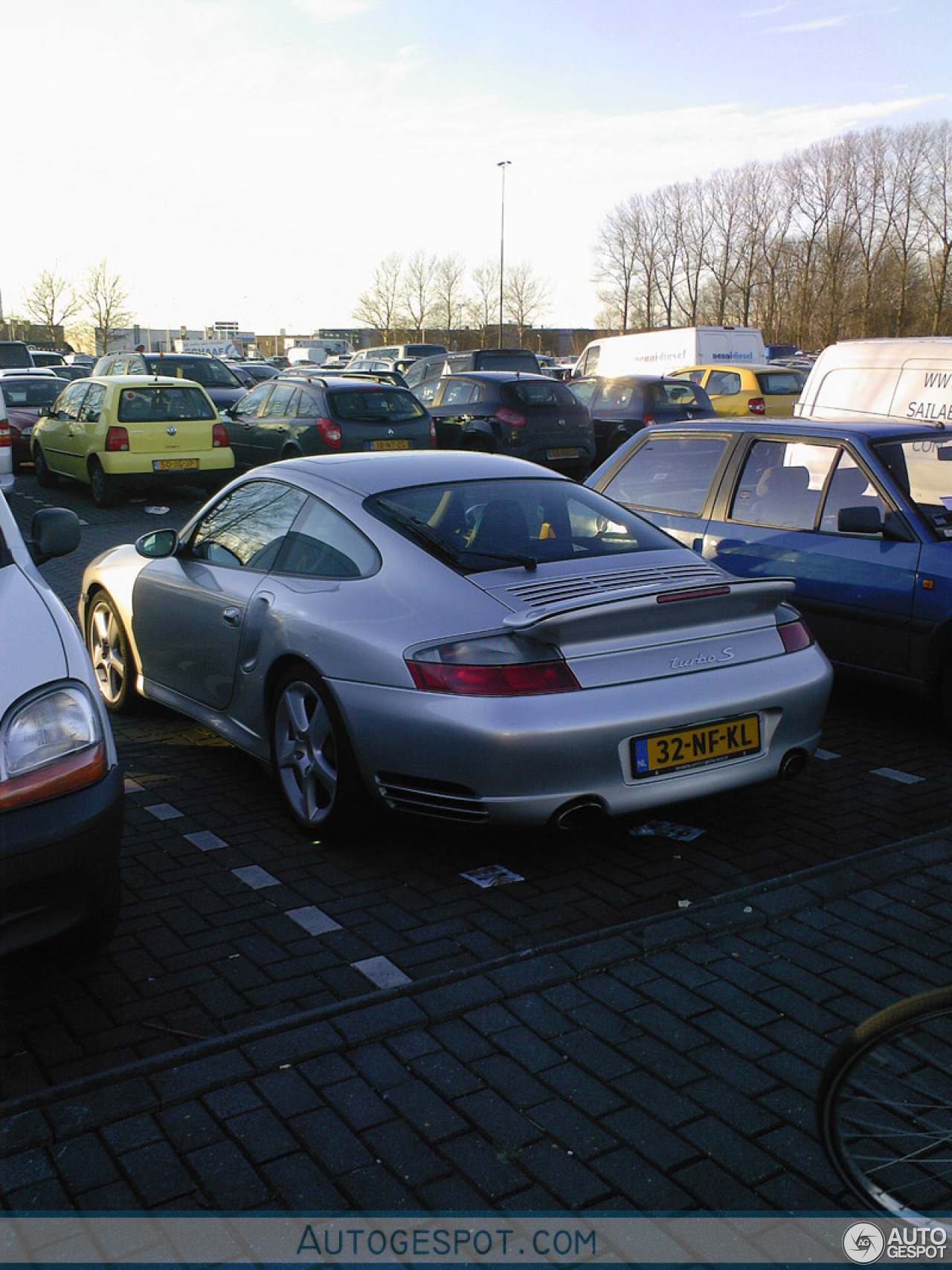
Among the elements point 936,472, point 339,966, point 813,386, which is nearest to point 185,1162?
point 339,966

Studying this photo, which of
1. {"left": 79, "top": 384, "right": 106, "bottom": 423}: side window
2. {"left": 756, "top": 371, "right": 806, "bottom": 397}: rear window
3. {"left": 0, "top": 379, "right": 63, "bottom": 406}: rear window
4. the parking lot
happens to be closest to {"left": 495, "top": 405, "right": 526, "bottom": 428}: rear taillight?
{"left": 79, "top": 384, "right": 106, "bottom": 423}: side window

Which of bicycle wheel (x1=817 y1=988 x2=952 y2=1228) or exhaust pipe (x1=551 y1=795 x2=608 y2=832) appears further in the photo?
exhaust pipe (x1=551 y1=795 x2=608 y2=832)

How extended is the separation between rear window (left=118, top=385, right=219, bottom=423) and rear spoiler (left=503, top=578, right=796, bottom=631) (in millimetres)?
12644

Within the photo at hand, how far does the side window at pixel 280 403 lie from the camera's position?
16047 millimetres

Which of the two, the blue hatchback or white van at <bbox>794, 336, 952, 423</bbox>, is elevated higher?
white van at <bbox>794, 336, 952, 423</bbox>

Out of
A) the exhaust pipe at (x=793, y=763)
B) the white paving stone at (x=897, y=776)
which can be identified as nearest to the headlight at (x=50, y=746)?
the exhaust pipe at (x=793, y=763)

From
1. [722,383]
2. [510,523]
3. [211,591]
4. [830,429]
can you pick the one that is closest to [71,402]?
[722,383]

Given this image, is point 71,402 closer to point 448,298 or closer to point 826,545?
point 826,545

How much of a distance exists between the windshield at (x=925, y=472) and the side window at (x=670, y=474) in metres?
1.04

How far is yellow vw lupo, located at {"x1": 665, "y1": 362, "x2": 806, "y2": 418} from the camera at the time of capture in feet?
68.1

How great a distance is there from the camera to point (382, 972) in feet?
11.7

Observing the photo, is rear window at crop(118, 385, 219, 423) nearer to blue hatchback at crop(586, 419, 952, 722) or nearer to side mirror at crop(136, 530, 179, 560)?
blue hatchback at crop(586, 419, 952, 722)

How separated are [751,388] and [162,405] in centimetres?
1032

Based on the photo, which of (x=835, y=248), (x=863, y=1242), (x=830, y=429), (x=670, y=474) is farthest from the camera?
(x=835, y=248)
